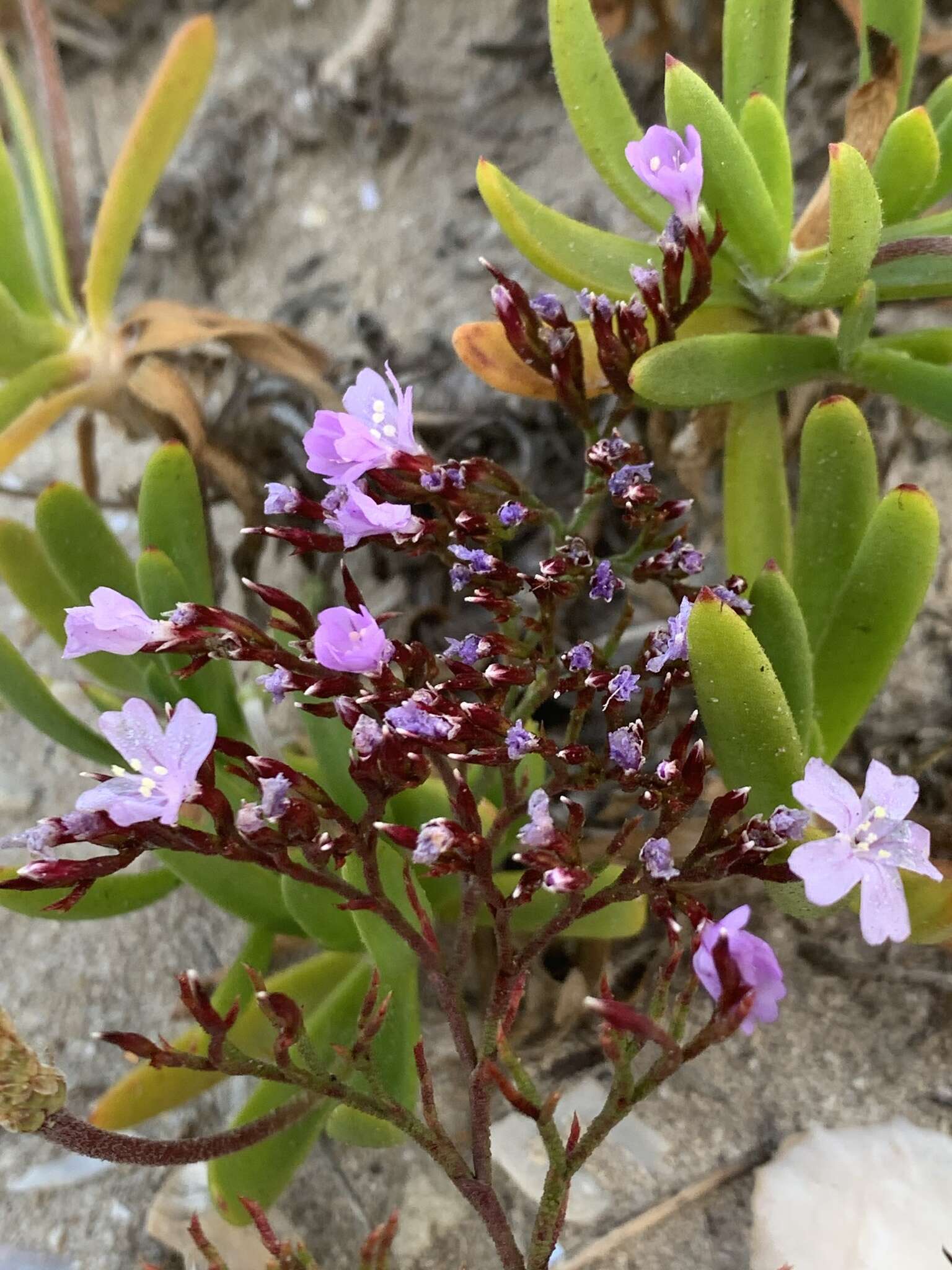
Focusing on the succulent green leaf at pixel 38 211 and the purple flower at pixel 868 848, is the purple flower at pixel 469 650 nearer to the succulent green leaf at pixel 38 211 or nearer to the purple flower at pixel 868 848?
the purple flower at pixel 868 848

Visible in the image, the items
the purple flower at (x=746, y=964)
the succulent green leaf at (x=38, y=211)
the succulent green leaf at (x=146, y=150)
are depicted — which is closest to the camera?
the purple flower at (x=746, y=964)

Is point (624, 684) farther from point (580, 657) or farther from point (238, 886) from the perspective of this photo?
point (238, 886)

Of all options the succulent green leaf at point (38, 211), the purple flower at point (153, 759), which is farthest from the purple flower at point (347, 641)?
the succulent green leaf at point (38, 211)

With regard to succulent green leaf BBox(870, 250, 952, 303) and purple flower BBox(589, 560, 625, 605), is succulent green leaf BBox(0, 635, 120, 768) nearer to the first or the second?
purple flower BBox(589, 560, 625, 605)

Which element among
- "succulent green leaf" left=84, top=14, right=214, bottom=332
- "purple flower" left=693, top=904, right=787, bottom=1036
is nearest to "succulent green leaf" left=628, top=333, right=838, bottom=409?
"purple flower" left=693, top=904, right=787, bottom=1036

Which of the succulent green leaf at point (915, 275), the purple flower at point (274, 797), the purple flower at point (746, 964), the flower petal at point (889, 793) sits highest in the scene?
the succulent green leaf at point (915, 275)

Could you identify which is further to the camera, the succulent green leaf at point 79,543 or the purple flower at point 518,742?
the succulent green leaf at point 79,543

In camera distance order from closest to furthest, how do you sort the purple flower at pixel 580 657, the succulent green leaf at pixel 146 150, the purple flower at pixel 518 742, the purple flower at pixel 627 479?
the purple flower at pixel 518 742, the purple flower at pixel 580 657, the purple flower at pixel 627 479, the succulent green leaf at pixel 146 150
